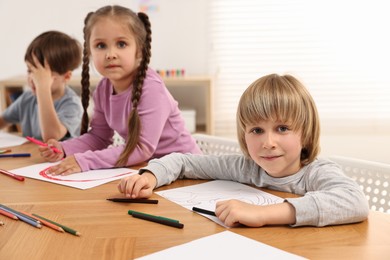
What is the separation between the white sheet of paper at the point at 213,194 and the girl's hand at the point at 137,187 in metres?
0.03

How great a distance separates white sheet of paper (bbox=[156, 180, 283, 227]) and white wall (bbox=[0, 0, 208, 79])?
2.56m

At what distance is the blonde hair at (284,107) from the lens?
3.08 ft

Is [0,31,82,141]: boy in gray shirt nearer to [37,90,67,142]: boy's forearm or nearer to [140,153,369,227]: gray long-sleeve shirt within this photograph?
[37,90,67,142]: boy's forearm

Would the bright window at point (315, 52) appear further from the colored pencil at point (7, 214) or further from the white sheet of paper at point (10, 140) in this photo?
the colored pencil at point (7, 214)

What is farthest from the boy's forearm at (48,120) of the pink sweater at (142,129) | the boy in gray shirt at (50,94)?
the pink sweater at (142,129)

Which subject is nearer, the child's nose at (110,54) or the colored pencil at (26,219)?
the colored pencil at (26,219)

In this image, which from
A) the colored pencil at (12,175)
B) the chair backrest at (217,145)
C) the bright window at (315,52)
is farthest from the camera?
the bright window at (315,52)

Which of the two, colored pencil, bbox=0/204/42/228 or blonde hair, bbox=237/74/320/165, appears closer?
colored pencil, bbox=0/204/42/228

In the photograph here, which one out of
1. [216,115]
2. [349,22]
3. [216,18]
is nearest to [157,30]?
[216,18]

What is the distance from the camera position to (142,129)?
1351 millimetres

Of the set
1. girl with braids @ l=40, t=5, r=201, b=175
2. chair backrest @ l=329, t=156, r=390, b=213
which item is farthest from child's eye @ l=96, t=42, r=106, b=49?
chair backrest @ l=329, t=156, r=390, b=213

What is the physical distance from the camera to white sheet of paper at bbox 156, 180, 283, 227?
3.04 ft

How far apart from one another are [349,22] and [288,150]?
285cm

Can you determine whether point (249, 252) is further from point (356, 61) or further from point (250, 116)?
point (356, 61)
